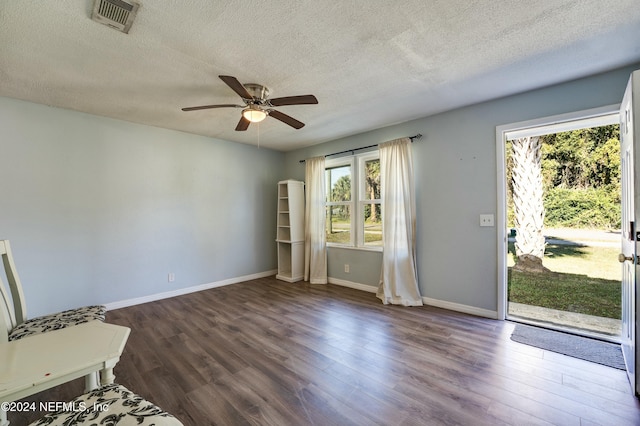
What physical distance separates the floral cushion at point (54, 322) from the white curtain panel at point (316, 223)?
3.07 m

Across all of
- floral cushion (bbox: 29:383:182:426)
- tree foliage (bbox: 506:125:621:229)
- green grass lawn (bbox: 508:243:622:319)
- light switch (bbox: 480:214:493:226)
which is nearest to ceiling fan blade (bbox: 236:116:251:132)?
floral cushion (bbox: 29:383:182:426)

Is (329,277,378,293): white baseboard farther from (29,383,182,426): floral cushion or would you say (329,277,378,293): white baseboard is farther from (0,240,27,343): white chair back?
(0,240,27,343): white chair back

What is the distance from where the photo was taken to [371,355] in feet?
7.35

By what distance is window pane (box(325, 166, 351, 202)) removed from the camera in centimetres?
448

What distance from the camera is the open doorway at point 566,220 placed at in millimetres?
4160

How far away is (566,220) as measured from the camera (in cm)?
516

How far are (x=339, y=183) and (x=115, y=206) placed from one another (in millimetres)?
3327

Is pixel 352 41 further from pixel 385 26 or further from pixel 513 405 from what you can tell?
pixel 513 405

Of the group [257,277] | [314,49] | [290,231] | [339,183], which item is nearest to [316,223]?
[290,231]

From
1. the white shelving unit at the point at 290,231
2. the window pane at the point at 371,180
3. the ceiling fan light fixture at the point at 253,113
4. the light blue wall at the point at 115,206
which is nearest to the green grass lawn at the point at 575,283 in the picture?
the window pane at the point at 371,180

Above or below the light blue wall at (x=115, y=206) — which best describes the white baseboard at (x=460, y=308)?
below

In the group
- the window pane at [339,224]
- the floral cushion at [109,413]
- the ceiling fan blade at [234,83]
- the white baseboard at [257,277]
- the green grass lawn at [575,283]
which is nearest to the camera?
the floral cushion at [109,413]

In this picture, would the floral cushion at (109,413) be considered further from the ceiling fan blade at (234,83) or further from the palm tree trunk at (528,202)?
the palm tree trunk at (528,202)

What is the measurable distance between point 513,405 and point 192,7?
3.18m
